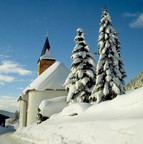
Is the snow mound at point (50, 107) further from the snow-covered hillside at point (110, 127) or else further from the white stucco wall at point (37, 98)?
the snow-covered hillside at point (110, 127)

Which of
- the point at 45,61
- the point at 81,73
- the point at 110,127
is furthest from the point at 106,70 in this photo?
the point at 45,61

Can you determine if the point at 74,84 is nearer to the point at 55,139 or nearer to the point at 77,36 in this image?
the point at 77,36

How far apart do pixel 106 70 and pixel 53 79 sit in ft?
50.8

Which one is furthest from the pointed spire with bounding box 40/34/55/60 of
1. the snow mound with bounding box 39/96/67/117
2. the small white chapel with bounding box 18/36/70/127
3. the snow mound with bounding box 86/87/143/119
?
the snow mound with bounding box 86/87/143/119

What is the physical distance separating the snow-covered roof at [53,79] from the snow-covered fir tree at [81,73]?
10.2m

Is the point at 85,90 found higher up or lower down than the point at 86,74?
lower down

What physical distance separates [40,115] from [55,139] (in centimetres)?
1422

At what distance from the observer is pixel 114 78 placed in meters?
20.6

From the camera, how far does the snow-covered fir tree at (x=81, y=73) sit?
22.6 metres

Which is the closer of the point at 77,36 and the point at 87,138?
the point at 87,138

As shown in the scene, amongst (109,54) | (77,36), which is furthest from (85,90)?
(77,36)

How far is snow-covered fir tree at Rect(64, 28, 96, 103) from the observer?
22594 mm

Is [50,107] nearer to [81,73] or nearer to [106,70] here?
[81,73]

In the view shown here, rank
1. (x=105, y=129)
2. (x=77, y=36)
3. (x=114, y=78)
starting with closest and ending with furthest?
(x=105, y=129)
(x=114, y=78)
(x=77, y=36)
